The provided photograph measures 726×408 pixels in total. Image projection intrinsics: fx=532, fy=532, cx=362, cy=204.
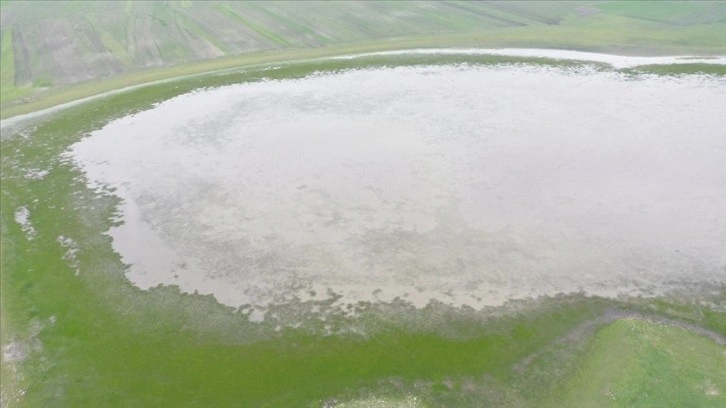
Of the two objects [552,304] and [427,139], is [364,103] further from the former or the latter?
[552,304]

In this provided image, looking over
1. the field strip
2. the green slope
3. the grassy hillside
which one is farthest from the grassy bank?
the grassy hillside

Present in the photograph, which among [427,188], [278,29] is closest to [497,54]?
[278,29]

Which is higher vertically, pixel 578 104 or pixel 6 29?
pixel 6 29

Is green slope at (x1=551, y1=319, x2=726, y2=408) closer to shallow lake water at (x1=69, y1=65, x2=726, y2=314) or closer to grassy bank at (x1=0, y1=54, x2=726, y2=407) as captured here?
grassy bank at (x1=0, y1=54, x2=726, y2=407)

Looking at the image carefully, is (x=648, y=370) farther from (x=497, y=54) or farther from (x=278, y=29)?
(x=278, y=29)

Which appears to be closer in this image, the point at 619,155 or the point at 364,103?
the point at 619,155

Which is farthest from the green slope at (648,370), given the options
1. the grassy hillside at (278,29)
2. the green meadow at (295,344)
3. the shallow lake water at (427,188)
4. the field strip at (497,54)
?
the grassy hillside at (278,29)

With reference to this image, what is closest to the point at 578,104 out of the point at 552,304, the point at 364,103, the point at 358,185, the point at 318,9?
the point at 364,103

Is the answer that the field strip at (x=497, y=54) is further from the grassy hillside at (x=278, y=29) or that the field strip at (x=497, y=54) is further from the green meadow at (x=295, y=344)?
the green meadow at (x=295, y=344)
